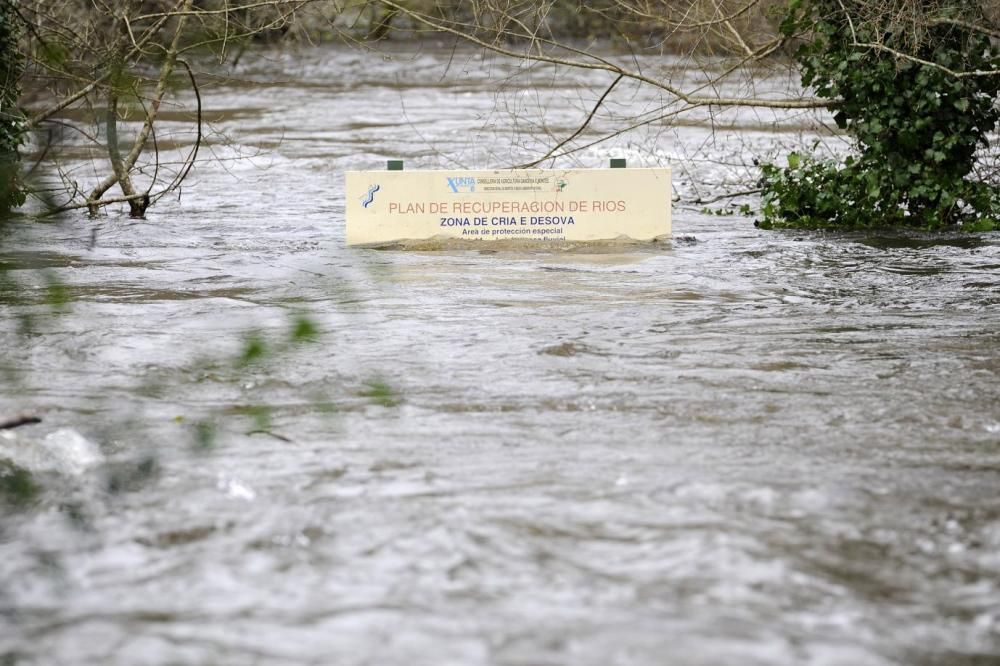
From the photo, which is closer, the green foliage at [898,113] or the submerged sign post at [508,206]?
the green foliage at [898,113]

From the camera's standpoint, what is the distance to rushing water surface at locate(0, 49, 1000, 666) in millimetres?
4453

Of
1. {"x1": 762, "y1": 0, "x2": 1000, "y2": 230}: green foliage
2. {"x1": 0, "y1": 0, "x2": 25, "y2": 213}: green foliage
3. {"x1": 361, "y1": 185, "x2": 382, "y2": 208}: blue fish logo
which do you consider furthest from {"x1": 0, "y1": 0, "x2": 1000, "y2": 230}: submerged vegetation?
{"x1": 0, "y1": 0, "x2": 25, "y2": 213}: green foliage

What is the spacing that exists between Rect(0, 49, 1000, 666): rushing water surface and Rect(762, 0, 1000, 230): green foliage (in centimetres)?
309

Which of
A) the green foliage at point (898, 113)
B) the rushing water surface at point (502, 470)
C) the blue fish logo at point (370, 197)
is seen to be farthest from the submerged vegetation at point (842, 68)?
the rushing water surface at point (502, 470)

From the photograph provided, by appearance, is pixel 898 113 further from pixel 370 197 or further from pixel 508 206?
pixel 370 197

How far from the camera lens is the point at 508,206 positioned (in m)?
14.1

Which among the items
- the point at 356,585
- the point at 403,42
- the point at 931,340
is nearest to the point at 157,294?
the point at 931,340

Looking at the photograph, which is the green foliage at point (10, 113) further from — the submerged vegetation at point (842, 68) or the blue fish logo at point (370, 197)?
the submerged vegetation at point (842, 68)

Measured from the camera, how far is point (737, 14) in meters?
14.4

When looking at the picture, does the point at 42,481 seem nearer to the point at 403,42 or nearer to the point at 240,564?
the point at 240,564

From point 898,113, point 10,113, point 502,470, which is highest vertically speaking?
point 898,113

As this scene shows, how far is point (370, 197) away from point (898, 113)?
5.34 meters

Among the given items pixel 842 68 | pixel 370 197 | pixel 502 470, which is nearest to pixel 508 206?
pixel 370 197

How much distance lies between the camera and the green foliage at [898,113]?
13.9m
